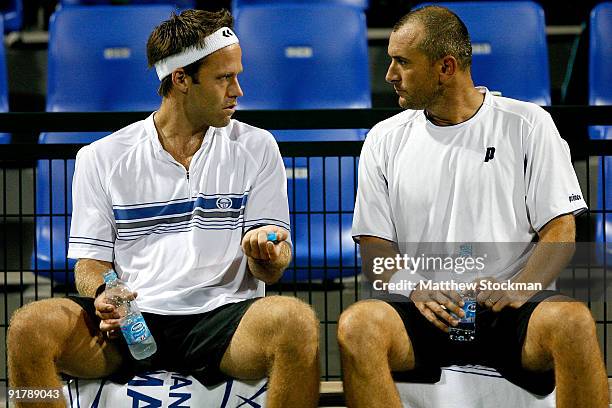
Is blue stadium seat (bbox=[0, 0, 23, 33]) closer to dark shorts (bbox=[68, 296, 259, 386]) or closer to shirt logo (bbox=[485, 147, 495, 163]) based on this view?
dark shorts (bbox=[68, 296, 259, 386])

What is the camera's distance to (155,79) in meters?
5.16

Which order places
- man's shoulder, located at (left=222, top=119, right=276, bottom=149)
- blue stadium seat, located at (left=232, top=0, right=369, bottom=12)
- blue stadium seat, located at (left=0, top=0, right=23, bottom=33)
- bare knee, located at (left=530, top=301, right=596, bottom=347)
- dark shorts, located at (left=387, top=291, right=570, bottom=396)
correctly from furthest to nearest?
1. blue stadium seat, located at (left=0, top=0, right=23, bottom=33)
2. blue stadium seat, located at (left=232, top=0, right=369, bottom=12)
3. man's shoulder, located at (left=222, top=119, right=276, bottom=149)
4. dark shorts, located at (left=387, top=291, right=570, bottom=396)
5. bare knee, located at (left=530, top=301, right=596, bottom=347)

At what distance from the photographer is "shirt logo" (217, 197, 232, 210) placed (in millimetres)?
3588

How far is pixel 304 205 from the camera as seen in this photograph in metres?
4.81

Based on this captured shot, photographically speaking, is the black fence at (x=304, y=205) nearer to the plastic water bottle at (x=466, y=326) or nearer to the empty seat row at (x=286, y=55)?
the empty seat row at (x=286, y=55)

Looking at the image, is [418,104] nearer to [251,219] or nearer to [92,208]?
[251,219]

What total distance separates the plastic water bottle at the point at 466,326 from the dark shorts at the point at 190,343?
613mm

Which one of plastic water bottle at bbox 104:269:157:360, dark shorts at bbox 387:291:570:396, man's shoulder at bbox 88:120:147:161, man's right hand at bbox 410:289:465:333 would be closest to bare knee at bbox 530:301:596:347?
dark shorts at bbox 387:291:570:396

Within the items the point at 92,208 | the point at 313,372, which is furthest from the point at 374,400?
the point at 92,208

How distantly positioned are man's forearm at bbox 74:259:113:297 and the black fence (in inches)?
10.6

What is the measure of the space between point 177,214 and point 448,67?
3.27 ft

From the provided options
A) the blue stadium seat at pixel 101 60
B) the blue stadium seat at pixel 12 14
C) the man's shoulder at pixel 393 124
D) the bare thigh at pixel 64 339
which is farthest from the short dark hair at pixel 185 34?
the blue stadium seat at pixel 12 14

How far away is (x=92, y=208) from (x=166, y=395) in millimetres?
646

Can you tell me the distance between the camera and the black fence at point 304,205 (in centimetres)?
374
